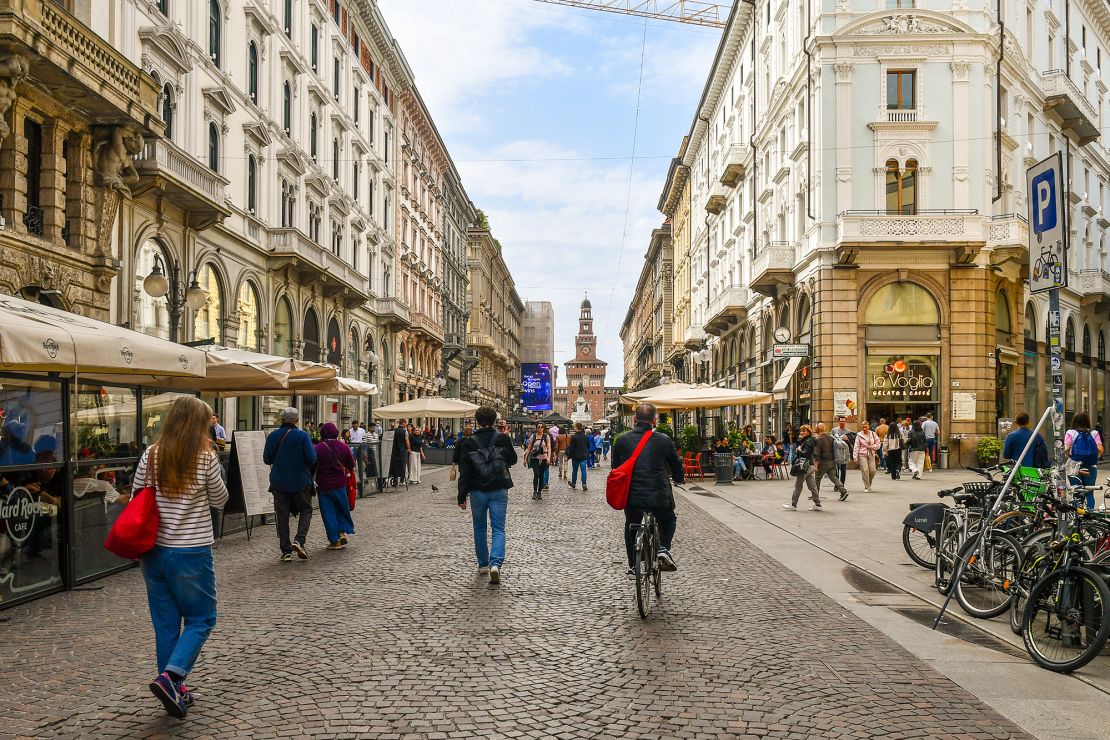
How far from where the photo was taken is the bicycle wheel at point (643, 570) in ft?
26.0

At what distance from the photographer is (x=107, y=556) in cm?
1062

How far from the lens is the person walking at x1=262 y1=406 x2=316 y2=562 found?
11.5m

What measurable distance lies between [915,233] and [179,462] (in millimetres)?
28330

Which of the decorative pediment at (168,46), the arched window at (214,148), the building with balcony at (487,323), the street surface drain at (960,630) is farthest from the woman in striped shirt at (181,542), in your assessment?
the building with balcony at (487,323)

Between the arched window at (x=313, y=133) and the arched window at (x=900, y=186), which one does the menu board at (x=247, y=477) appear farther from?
the arched window at (x=313, y=133)

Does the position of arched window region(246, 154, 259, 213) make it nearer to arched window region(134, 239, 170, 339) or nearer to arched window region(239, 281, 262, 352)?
arched window region(239, 281, 262, 352)

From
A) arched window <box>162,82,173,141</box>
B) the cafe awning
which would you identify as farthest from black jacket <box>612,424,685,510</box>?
the cafe awning

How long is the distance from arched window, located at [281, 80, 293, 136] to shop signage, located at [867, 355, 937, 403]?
20.9 meters

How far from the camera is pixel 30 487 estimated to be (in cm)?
919

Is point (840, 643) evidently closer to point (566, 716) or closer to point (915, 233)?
point (566, 716)

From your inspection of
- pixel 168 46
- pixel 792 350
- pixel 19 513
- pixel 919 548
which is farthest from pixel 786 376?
pixel 19 513

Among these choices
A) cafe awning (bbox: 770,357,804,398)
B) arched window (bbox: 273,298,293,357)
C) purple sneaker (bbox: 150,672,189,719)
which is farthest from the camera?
cafe awning (bbox: 770,357,804,398)

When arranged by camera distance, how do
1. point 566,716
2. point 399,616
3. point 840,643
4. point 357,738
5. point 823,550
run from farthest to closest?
1. point 823,550
2. point 399,616
3. point 840,643
4. point 566,716
5. point 357,738

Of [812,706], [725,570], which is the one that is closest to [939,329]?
[725,570]
